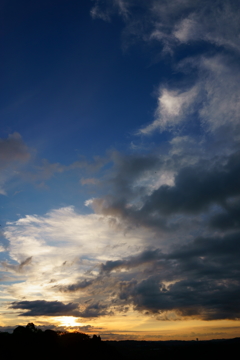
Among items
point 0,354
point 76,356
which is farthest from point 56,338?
point 0,354

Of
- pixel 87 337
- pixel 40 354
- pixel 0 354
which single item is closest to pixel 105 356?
pixel 87 337

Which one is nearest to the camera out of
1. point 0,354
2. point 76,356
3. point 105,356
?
point 0,354

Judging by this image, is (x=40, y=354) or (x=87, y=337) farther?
(x=87, y=337)

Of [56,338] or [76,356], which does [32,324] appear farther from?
[76,356]

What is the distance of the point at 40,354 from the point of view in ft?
403

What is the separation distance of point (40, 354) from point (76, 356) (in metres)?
26.6

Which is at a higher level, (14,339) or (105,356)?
(14,339)

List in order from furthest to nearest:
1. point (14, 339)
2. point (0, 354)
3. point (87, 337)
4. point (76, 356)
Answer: point (87, 337) → point (76, 356) → point (14, 339) → point (0, 354)

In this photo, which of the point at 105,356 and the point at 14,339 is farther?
the point at 105,356

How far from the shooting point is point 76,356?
140 meters

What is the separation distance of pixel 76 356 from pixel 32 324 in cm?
3484

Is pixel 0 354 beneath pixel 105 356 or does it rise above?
above

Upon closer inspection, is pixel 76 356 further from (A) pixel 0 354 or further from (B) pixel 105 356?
(A) pixel 0 354

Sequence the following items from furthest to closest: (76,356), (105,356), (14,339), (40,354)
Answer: (105,356)
(76,356)
(14,339)
(40,354)
